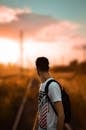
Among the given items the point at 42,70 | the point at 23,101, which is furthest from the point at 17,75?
the point at 42,70

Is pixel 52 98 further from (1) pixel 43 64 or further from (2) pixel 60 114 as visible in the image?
(1) pixel 43 64

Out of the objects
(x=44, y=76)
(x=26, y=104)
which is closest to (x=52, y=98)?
(x=44, y=76)

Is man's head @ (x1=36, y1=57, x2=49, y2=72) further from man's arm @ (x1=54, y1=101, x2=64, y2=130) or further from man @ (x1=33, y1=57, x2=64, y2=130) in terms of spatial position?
man's arm @ (x1=54, y1=101, x2=64, y2=130)

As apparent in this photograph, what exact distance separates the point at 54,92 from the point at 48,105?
0.12 meters

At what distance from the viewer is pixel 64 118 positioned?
3.51 meters

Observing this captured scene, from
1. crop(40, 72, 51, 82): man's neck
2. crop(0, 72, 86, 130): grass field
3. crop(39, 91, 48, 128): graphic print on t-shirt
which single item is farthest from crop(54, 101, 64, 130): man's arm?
crop(0, 72, 86, 130): grass field

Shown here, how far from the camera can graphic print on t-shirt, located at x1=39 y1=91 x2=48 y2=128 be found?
11.7ft

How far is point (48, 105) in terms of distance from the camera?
3.55 meters

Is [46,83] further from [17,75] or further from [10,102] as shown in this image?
[17,75]

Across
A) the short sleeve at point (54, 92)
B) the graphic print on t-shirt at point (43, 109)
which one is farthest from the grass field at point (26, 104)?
the short sleeve at point (54, 92)

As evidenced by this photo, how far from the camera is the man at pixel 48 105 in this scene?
3482 millimetres

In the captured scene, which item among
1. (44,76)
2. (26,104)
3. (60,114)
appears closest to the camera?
(60,114)

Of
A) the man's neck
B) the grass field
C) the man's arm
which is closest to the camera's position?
the man's arm

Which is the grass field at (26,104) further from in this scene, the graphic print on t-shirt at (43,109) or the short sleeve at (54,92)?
the short sleeve at (54,92)
